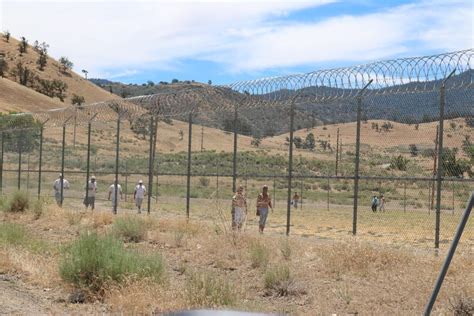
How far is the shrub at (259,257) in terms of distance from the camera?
13438 millimetres

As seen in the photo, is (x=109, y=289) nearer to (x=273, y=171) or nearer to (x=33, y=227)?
(x=33, y=227)

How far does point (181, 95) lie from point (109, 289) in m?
11.6

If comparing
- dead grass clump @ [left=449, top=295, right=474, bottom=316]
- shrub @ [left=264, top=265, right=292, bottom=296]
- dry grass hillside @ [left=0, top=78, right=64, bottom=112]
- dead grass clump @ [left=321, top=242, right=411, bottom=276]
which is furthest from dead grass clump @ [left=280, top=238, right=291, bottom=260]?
dry grass hillside @ [left=0, top=78, right=64, bottom=112]

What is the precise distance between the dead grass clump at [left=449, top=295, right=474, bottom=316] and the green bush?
407cm

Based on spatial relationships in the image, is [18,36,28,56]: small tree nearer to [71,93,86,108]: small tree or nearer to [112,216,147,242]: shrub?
[71,93,86,108]: small tree

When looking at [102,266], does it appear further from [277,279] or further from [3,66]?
[3,66]

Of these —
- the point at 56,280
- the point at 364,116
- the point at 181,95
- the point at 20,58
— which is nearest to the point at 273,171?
the point at 181,95

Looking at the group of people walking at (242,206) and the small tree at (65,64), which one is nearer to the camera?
the group of people walking at (242,206)

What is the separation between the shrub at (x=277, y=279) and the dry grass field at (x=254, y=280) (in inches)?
0.6

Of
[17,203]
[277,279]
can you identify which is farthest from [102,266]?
[17,203]

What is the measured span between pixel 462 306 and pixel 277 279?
3225 millimetres

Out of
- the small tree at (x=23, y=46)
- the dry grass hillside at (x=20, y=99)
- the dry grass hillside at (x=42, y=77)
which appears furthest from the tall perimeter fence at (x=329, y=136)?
the small tree at (x=23, y=46)

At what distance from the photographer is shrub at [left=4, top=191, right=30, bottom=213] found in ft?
84.4

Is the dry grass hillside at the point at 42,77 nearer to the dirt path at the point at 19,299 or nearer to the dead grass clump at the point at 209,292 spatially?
the dirt path at the point at 19,299
